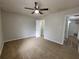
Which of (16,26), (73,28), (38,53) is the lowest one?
(38,53)

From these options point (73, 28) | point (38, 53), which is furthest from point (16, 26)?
point (73, 28)

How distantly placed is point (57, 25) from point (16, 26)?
356 cm

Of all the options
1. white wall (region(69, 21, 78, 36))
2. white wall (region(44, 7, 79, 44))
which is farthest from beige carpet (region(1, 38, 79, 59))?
white wall (region(69, 21, 78, 36))

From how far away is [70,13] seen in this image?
13.0ft

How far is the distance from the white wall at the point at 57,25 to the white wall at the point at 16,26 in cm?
205

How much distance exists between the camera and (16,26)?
562 cm

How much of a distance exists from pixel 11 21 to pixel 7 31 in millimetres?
884

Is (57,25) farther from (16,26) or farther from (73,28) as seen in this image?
(73,28)

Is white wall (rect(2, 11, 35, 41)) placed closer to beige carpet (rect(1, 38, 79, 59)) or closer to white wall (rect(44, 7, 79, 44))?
beige carpet (rect(1, 38, 79, 59))

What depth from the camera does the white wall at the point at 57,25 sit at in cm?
432

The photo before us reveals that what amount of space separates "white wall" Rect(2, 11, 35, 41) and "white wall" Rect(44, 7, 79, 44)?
2.05 metres

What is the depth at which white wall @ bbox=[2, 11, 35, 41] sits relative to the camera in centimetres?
492

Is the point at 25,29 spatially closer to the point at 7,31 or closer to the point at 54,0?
the point at 7,31

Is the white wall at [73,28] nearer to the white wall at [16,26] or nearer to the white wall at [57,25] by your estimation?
the white wall at [57,25]
